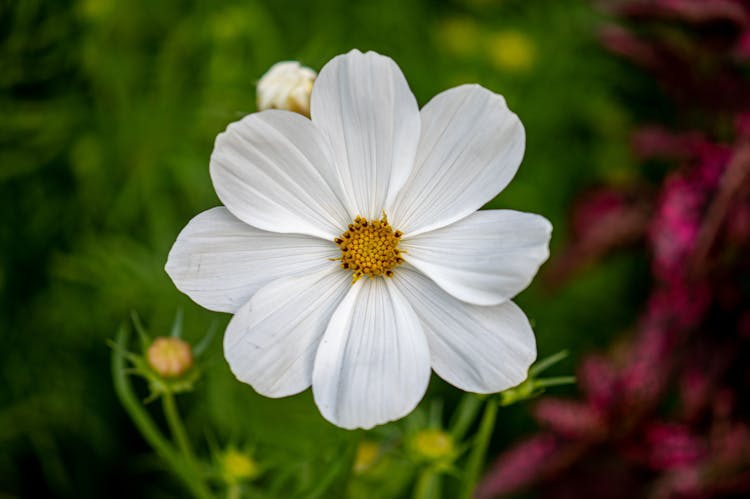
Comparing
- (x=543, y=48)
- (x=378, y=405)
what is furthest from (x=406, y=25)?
(x=378, y=405)

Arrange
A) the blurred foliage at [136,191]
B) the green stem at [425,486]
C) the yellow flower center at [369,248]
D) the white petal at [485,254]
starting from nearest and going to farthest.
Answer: the white petal at [485,254] → the yellow flower center at [369,248] → the green stem at [425,486] → the blurred foliage at [136,191]

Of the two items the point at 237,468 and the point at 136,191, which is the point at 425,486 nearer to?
the point at 237,468

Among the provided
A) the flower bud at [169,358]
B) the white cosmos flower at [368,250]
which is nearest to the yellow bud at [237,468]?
the flower bud at [169,358]

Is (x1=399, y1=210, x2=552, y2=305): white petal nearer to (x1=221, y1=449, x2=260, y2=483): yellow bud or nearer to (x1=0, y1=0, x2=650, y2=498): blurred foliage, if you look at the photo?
(x1=221, y1=449, x2=260, y2=483): yellow bud

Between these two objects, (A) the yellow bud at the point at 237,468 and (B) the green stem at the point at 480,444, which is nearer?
(B) the green stem at the point at 480,444

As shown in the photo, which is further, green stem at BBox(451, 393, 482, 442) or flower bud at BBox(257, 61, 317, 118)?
green stem at BBox(451, 393, 482, 442)

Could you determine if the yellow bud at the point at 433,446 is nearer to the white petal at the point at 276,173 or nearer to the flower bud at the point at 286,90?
the white petal at the point at 276,173

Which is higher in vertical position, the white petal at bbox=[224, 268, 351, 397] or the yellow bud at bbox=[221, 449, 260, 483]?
the white petal at bbox=[224, 268, 351, 397]

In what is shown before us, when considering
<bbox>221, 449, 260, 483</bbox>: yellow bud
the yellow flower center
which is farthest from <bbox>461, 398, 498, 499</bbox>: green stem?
<bbox>221, 449, 260, 483</bbox>: yellow bud
